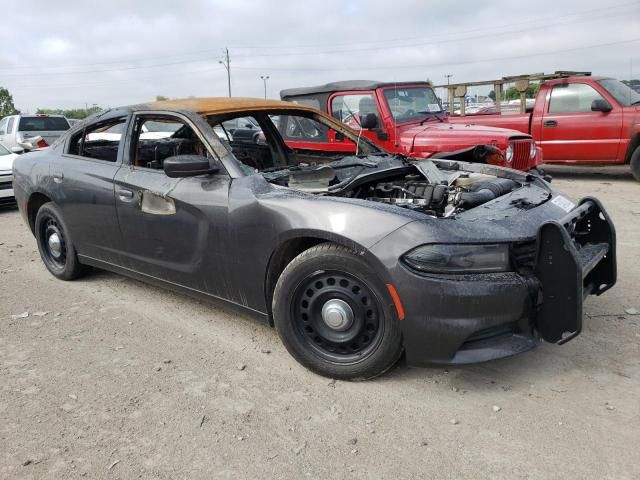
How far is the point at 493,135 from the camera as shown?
24.5 feet

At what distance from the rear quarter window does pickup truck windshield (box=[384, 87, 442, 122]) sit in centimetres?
1172

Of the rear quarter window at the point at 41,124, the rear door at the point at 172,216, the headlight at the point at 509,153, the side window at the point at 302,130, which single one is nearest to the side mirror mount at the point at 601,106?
the headlight at the point at 509,153

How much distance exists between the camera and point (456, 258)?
2.69m

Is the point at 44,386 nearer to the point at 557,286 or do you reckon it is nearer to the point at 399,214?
the point at 399,214

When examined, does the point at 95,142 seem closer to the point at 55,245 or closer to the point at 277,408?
the point at 55,245

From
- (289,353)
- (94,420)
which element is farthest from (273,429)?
(94,420)

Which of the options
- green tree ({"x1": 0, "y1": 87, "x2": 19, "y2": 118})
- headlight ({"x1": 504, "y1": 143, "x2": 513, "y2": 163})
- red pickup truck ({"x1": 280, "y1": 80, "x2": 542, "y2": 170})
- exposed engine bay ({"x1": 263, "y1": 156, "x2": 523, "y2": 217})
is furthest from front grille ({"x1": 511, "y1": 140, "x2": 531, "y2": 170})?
green tree ({"x1": 0, "y1": 87, "x2": 19, "y2": 118})

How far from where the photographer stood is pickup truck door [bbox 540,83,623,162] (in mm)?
9438

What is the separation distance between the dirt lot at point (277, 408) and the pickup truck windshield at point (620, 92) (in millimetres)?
6823

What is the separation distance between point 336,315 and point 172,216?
138 cm

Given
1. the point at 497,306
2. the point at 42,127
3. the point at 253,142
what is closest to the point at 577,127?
the point at 253,142

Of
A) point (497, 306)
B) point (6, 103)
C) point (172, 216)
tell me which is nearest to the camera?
point (497, 306)

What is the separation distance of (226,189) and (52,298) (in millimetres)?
2146

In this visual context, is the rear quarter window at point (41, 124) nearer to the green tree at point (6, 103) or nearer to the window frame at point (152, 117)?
the window frame at point (152, 117)
